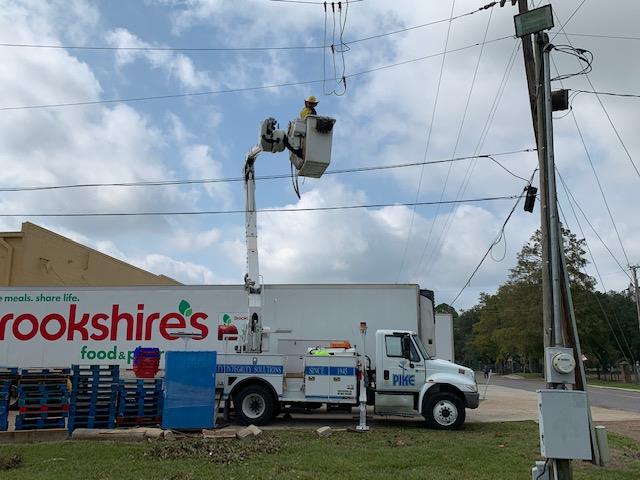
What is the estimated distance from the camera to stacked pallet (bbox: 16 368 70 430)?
1166 centimetres

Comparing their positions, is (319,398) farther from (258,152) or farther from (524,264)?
(524,264)

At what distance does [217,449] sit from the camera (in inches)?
393

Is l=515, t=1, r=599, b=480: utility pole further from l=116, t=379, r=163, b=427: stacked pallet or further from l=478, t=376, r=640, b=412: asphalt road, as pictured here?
l=478, t=376, r=640, b=412: asphalt road

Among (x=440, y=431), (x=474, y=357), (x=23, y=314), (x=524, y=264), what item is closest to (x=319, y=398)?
(x=440, y=431)

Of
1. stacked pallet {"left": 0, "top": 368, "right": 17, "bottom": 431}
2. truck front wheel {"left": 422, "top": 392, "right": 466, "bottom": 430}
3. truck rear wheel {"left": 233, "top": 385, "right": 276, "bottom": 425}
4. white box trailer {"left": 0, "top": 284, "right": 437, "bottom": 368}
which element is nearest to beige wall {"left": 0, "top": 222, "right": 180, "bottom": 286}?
white box trailer {"left": 0, "top": 284, "right": 437, "bottom": 368}

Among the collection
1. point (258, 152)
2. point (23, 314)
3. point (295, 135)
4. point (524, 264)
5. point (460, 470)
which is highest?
point (524, 264)

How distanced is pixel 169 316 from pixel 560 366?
42.5 ft

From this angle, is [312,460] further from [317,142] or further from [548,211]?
[548,211]

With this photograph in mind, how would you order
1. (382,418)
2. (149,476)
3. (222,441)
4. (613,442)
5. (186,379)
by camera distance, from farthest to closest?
1. (382,418)
2. (186,379)
3. (613,442)
4. (222,441)
5. (149,476)

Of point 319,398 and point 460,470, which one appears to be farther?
point 319,398

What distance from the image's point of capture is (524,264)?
2741 inches

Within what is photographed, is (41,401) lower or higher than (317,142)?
lower

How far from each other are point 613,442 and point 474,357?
125385mm

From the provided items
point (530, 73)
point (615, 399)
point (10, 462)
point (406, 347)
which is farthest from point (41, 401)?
point (615, 399)
